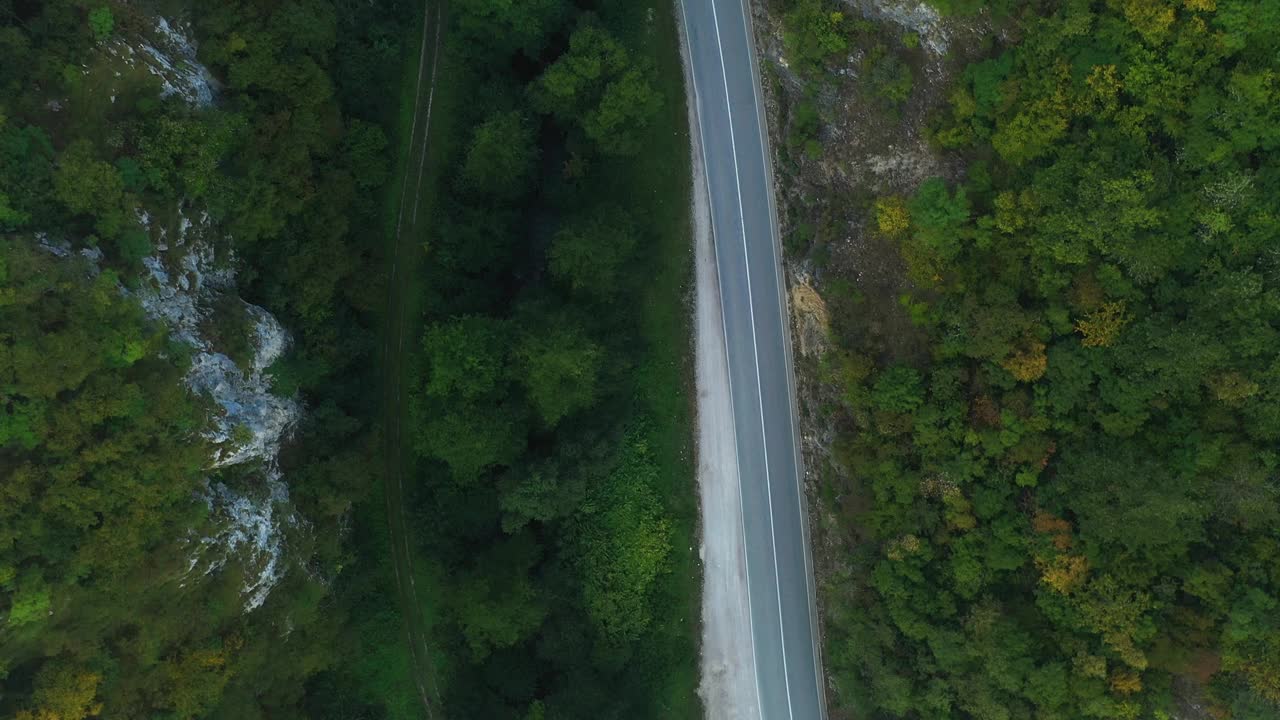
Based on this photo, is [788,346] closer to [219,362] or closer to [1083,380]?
[1083,380]

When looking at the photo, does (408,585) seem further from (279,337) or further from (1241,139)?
(1241,139)

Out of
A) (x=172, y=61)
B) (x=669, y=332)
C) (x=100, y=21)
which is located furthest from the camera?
(x=669, y=332)

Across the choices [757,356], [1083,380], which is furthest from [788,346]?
[1083,380]

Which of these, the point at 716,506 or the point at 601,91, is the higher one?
the point at 601,91

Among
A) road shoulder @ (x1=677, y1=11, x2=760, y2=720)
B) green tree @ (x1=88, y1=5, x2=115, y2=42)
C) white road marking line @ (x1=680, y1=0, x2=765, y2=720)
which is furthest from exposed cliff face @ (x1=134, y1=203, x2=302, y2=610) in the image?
white road marking line @ (x1=680, y1=0, x2=765, y2=720)

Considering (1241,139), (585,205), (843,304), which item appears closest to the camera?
(1241,139)

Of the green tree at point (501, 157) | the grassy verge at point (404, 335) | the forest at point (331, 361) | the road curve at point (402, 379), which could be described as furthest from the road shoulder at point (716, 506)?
the road curve at point (402, 379)

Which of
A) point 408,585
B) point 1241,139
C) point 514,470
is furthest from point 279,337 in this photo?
point 1241,139
